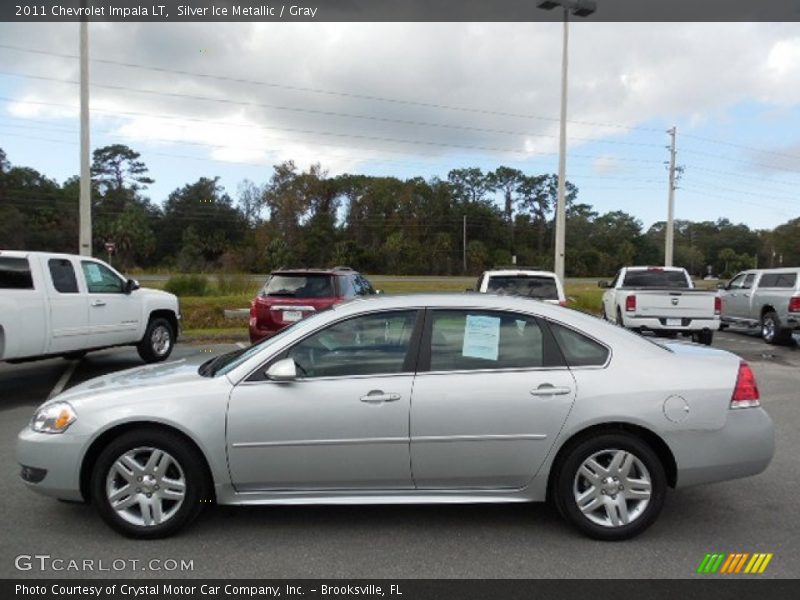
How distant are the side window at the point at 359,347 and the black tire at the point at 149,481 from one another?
0.87 metres

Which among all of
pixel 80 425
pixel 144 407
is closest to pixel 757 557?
pixel 144 407

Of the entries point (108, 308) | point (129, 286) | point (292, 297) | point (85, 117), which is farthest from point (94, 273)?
point (85, 117)

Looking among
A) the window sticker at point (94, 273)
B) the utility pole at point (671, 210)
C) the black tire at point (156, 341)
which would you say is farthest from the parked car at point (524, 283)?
the utility pole at point (671, 210)

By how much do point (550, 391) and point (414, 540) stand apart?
4.04 ft

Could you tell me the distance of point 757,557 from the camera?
3736mm

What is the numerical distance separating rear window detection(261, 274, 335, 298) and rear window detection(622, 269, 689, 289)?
8.45 m

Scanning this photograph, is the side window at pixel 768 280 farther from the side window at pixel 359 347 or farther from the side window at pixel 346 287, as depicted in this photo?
the side window at pixel 359 347

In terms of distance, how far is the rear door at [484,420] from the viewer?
12.7 feet

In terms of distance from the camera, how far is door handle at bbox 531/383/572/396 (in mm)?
3926

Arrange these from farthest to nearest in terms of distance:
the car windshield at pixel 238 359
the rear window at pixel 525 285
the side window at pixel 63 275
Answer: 1. the rear window at pixel 525 285
2. the side window at pixel 63 275
3. the car windshield at pixel 238 359

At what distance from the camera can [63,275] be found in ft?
29.7

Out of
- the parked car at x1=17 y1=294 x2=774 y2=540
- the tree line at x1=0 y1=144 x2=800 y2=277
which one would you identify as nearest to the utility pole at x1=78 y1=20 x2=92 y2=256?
the parked car at x1=17 y1=294 x2=774 y2=540

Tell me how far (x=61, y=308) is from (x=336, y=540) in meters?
6.57

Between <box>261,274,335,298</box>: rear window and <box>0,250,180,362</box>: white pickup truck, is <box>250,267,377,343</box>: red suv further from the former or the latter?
<box>0,250,180,362</box>: white pickup truck
